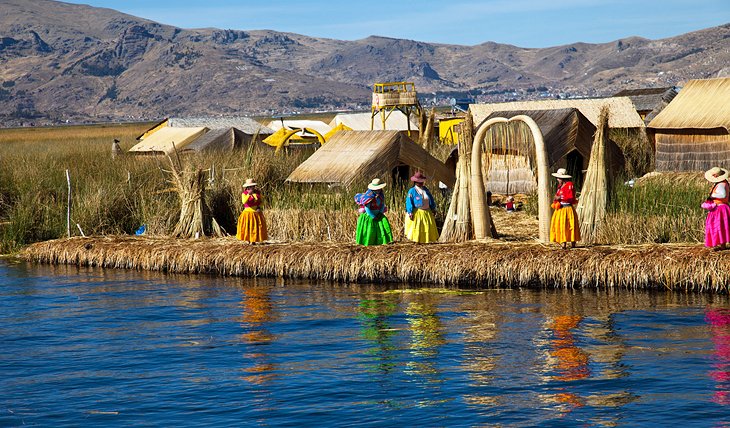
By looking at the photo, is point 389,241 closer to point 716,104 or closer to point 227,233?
point 227,233

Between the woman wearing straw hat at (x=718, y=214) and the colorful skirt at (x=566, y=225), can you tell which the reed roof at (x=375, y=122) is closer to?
the colorful skirt at (x=566, y=225)

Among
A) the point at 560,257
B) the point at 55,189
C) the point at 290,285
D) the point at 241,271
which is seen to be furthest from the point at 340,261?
the point at 55,189

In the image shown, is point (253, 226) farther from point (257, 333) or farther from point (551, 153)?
point (551, 153)

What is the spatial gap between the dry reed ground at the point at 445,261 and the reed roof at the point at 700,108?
6.38 meters

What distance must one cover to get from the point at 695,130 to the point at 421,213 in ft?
31.5

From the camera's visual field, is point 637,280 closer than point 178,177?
Yes

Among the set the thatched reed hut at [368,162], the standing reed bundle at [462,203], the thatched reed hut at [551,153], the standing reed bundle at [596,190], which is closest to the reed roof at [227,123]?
the thatched reed hut at [551,153]

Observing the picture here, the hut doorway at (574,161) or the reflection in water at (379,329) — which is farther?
the hut doorway at (574,161)

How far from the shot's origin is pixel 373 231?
1500cm

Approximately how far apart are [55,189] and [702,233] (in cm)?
1195

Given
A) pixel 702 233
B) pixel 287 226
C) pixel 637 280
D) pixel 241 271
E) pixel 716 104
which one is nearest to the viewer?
pixel 637 280

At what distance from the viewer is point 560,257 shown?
44.8 feet

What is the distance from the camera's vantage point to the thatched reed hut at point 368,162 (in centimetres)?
1933

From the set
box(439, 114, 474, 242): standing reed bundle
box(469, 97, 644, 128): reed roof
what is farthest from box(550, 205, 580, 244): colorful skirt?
box(469, 97, 644, 128): reed roof
